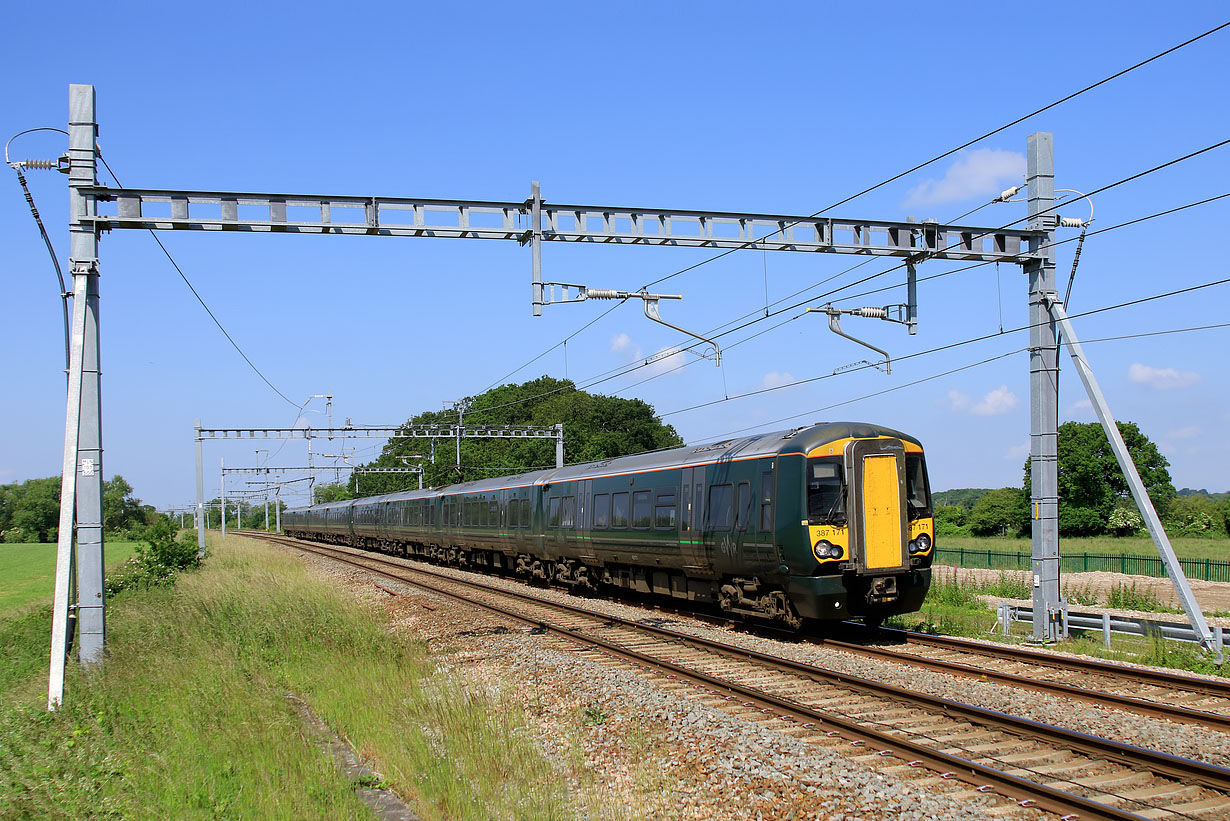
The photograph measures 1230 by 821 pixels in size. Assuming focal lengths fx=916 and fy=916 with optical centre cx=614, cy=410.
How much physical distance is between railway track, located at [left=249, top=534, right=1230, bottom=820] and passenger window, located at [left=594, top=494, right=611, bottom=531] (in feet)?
21.4

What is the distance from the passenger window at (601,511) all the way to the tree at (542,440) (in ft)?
142

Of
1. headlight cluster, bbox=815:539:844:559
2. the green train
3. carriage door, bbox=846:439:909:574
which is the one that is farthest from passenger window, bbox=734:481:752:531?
carriage door, bbox=846:439:909:574

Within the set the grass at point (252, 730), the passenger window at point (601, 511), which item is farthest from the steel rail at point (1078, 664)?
the passenger window at point (601, 511)

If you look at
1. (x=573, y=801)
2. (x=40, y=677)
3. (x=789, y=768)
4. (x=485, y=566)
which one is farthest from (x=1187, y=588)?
(x=485, y=566)

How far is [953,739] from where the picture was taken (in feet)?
26.2

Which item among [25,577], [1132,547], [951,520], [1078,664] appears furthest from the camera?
[951,520]

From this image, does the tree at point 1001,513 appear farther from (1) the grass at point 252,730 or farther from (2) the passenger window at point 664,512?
(1) the grass at point 252,730

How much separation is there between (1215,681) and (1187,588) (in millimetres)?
2717

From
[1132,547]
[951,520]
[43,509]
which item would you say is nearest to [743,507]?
[1132,547]

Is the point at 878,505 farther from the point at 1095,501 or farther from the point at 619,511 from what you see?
the point at 1095,501

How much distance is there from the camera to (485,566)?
32.4m

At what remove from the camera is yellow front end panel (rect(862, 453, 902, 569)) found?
520 inches

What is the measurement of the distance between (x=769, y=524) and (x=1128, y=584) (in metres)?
22.1

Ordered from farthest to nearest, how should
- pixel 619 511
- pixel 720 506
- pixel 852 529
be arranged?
1. pixel 619 511
2. pixel 720 506
3. pixel 852 529
